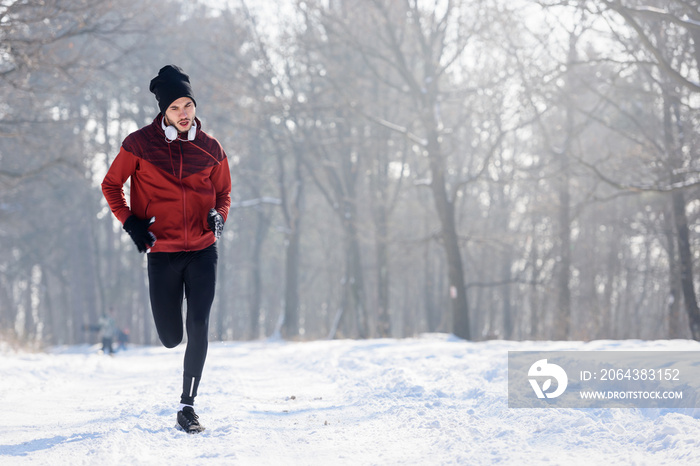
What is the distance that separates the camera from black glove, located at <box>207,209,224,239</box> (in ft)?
16.2

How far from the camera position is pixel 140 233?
187 inches

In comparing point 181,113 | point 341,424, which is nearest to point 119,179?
point 181,113

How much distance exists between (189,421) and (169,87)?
240 centimetres

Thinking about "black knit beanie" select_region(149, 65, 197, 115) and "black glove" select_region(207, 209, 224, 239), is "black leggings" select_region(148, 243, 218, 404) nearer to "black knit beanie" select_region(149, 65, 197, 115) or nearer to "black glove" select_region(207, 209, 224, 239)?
"black glove" select_region(207, 209, 224, 239)

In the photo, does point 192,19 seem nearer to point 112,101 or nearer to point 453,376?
point 112,101

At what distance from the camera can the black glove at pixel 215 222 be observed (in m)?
4.95

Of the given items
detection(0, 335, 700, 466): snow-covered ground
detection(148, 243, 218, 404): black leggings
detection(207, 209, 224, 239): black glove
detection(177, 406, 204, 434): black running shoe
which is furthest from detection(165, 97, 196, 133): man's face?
detection(0, 335, 700, 466): snow-covered ground

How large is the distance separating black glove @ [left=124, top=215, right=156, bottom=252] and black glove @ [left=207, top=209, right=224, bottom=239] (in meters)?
0.42

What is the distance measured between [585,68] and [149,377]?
46.0 ft

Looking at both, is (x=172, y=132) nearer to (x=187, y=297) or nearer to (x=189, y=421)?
(x=187, y=297)

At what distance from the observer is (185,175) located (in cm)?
498

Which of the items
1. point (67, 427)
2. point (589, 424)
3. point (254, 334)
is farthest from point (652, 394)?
point (254, 334)

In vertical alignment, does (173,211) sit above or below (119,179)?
below

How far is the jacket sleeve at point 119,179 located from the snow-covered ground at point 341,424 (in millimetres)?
1548
